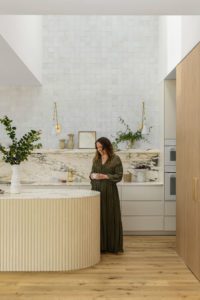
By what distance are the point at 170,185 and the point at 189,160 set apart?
2.18m

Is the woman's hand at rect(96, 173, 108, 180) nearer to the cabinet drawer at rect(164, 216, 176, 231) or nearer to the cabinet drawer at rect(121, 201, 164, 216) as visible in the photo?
the cabinet drawer at rect(121, 201, 164, 216)

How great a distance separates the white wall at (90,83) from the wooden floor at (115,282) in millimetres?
2858

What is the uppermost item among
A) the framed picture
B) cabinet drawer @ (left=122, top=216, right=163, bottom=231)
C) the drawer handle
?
the framed picture

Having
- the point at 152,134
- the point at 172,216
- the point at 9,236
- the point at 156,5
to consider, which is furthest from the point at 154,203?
the point at 156,5

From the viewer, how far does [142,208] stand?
25.6 feet

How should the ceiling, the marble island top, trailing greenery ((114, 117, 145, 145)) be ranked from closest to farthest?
the ceiling
the marble island top
trailing greenery ((114, 117, 145, 145))

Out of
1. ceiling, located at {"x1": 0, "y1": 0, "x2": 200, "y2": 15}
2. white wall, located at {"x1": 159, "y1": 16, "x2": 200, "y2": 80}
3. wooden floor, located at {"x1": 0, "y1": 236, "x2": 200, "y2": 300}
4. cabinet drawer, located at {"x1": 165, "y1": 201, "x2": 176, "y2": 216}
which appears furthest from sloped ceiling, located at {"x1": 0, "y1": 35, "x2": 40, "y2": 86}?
cabinet drawer, located at {"x1": 165, "y1": 201, "x2": 176, "y2": 216}

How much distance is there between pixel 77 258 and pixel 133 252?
4.22 feet

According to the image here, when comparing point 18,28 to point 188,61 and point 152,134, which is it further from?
point 152,134

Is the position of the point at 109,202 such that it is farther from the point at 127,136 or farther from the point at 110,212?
the point at 127,136

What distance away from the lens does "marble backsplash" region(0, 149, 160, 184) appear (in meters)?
8.22

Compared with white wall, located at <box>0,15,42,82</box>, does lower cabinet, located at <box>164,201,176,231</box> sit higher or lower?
lower

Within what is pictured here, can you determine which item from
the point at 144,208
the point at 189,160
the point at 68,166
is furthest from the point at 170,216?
the point at 189,160

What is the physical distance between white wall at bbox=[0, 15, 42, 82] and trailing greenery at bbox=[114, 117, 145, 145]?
1620 millimetres
